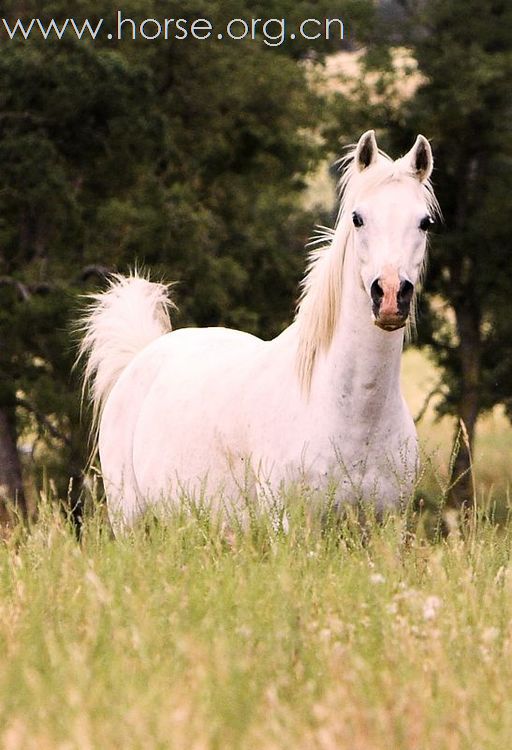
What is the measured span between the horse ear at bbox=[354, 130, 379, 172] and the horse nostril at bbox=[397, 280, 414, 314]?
2.71 ft

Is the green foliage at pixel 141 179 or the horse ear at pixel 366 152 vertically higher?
the green foliage at pixel 141 179

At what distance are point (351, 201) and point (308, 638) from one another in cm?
272

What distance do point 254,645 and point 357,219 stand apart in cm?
252

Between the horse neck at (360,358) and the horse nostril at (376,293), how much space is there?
0.35 metres

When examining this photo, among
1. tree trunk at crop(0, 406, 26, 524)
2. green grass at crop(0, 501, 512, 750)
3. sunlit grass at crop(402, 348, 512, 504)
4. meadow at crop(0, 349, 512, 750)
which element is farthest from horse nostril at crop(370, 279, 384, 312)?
sunlit grass at crop(402, 348, 512, 504)

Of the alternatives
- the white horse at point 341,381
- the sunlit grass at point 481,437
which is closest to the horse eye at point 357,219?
the white horse at point 341,381

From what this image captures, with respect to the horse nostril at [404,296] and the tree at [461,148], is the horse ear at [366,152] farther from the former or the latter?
the tree at [461,148]

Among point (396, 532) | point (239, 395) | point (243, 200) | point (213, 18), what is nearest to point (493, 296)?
point (243, 200)

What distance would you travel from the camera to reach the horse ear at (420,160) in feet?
20.2

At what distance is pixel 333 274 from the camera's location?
624 centimetres

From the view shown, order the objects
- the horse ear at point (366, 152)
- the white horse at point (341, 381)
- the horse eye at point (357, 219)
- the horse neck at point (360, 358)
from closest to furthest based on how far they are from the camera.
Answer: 1. the white horse at point (341, 381)
2. the horse eye at point (357, 219)
3. the horse neck at point (360, 358)
4. the horse ear at point (366, 152)

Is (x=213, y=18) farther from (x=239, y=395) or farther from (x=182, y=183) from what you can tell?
(x=239, y=395)

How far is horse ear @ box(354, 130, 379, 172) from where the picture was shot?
6.14m

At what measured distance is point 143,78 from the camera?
19.3 metres
